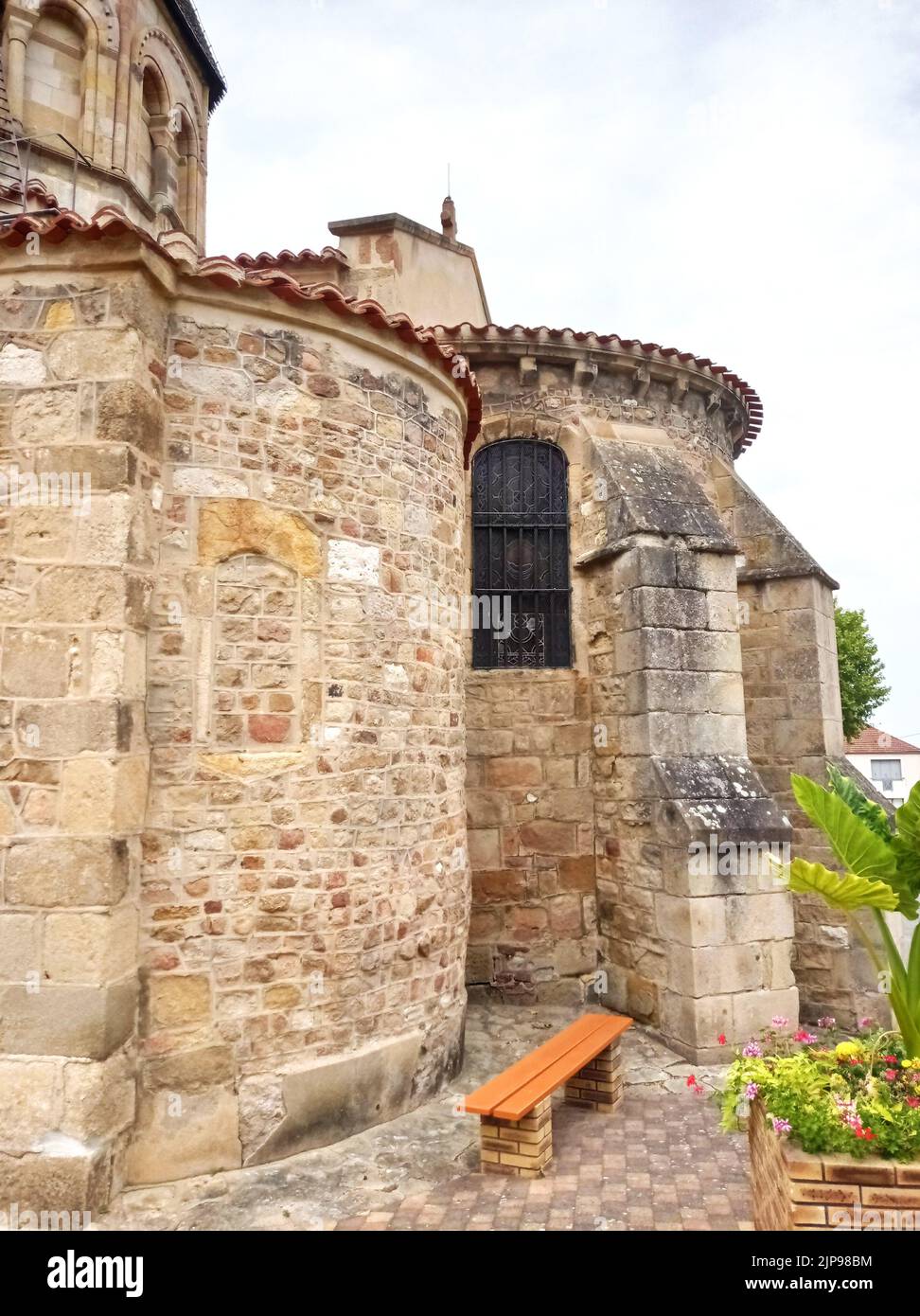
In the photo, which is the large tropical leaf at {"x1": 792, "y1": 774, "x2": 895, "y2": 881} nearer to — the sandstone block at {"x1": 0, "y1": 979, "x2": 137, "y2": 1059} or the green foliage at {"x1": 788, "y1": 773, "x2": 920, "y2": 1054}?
the green foliage at {"x1": 788, "y1": 773, "x2": 920, "y2": 1054}

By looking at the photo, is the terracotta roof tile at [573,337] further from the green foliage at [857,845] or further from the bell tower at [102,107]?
the green foliage at [857,845]

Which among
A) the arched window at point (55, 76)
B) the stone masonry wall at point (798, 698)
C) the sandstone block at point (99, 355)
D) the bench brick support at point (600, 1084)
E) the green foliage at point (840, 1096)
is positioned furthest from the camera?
the arched window at point (55, 76)

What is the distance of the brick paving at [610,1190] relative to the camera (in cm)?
401

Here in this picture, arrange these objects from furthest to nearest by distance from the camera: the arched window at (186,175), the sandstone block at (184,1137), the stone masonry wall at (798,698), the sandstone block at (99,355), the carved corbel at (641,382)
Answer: the arched window at (186,175) < the carved corbel at (641,382) < the stone masonry wall at (798,698) < the sandstone block at (99,355) < the sandstone block at (184,1137)

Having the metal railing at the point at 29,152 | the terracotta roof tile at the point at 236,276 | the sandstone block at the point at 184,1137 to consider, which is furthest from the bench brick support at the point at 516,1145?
the metal railing at the point at 29,152

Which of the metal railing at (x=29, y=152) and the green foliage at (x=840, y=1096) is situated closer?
the green foliage at (x=840, y=1096)

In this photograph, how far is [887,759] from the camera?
3428 centimetres

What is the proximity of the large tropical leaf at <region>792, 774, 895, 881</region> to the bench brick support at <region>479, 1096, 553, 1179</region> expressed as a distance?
6.88 ft

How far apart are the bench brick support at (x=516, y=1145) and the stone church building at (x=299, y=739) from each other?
777 millimetres

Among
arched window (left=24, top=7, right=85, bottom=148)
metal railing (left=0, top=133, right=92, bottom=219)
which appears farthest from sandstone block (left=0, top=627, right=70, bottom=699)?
arched window (left=24, top=7, right=85, bottom=148)

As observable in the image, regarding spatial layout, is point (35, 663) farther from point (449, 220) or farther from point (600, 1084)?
point (449, 220)

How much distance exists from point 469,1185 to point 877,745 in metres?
34.0

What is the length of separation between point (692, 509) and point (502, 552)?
1.83 m
